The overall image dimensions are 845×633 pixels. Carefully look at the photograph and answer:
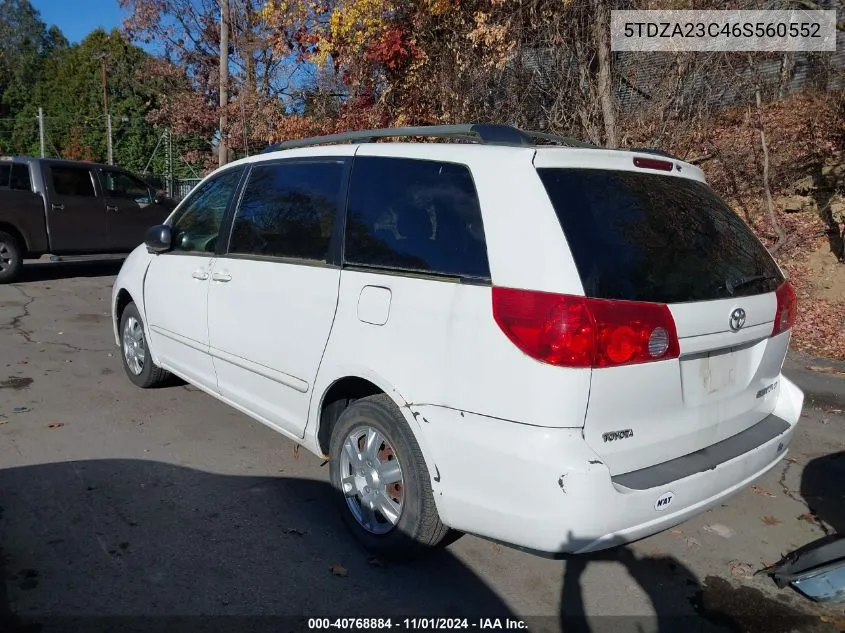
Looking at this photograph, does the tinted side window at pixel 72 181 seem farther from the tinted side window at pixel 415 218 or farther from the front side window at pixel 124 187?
the tinted side window at pixel 415 218

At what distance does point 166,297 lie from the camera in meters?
4.85

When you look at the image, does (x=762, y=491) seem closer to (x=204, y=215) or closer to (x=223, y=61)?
(x=204, y=215)

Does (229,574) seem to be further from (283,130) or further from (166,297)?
(283,130)

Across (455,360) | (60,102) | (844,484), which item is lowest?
(844,484)

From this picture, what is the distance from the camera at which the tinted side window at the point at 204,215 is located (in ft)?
14.7

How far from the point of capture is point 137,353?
5609 millimetres

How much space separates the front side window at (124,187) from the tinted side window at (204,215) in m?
7.78

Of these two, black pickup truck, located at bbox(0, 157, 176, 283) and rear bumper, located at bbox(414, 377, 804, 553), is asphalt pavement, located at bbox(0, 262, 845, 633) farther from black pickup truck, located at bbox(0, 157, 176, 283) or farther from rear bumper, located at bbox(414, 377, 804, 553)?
black pickup truck, located at bbox(0, 157, 176, 283)

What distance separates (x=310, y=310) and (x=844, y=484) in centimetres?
343

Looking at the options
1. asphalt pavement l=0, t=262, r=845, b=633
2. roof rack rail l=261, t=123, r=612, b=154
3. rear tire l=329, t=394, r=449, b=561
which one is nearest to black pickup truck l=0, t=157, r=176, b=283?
asphalt pavement l=0, t=262, r=845, b=633

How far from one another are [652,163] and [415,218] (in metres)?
1.08

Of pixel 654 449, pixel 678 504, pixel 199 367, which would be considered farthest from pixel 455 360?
pixel 199 367

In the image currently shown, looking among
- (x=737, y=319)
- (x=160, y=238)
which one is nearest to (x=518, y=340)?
(x=737, y=319)

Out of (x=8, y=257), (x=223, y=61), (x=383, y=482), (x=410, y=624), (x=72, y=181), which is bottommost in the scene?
(x=410, y=624)
